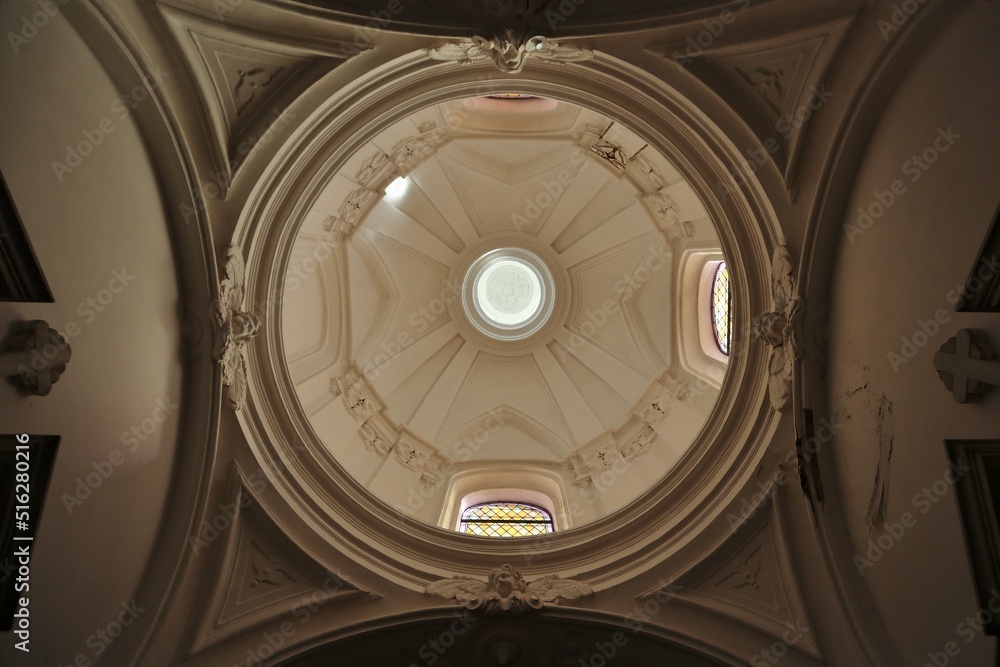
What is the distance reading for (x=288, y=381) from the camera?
10648mm

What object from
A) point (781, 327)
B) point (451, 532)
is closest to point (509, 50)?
point (781, 327)

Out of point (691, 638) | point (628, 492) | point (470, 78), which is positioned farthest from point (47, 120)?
point (628, 492)

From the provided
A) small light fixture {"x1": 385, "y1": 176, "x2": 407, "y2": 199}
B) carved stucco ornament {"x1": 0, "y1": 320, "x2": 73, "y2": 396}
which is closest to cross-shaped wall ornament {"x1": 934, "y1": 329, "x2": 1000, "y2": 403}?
carved stucco ornament {"x1": 0, "y1": 320, "x2": 73, "y2": 396}

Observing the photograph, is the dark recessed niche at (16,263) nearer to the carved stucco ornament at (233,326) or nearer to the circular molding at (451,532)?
the carved stucco ornament at (233,326)

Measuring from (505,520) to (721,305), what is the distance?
5.18 meters

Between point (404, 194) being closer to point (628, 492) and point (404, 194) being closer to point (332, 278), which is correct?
point (332, 278)

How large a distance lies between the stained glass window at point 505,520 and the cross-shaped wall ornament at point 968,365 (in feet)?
25.9

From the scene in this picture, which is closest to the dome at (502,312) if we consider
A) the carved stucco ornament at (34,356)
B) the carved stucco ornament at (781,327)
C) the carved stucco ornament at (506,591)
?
the carved stucco ornament at (506,591)

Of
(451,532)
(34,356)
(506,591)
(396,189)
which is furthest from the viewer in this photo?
(396,189)

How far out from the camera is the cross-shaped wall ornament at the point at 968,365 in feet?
18.7

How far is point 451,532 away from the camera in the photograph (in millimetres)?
10891

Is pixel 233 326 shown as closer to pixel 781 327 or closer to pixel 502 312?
pixel 781 327

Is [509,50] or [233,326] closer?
[509,50]

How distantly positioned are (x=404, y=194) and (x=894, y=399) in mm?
10946
